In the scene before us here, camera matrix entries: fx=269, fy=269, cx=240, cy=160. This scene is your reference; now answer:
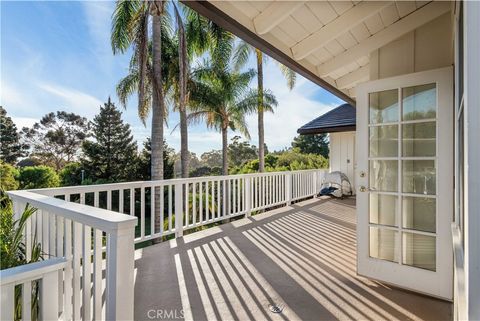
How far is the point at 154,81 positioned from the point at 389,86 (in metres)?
7.05

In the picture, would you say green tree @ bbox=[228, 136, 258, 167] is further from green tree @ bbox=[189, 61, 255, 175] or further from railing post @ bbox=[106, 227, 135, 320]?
railing post @ bbox=[106, 227, 135, 320]

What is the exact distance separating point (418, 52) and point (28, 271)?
368 centimetres

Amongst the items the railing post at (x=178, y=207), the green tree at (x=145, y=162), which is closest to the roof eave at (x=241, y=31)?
the railing post at (x=178, y=207)

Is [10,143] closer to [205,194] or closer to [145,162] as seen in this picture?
[145,162]

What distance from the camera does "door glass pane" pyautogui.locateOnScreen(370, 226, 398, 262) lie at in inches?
109

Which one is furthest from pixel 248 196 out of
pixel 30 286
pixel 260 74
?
pixel 260 74

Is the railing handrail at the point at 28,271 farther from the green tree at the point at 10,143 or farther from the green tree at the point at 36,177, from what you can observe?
the green tree at the point at 10,143

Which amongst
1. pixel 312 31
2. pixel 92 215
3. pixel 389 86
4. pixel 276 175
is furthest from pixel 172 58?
pixel 92 215

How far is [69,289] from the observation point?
1746mm

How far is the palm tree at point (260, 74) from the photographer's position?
11156 millimetres

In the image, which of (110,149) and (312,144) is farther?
(312,144)

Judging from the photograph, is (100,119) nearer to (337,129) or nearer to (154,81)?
(154,81)

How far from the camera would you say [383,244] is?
9.34 feet

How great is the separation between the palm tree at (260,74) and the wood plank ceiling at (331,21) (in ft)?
26.4
